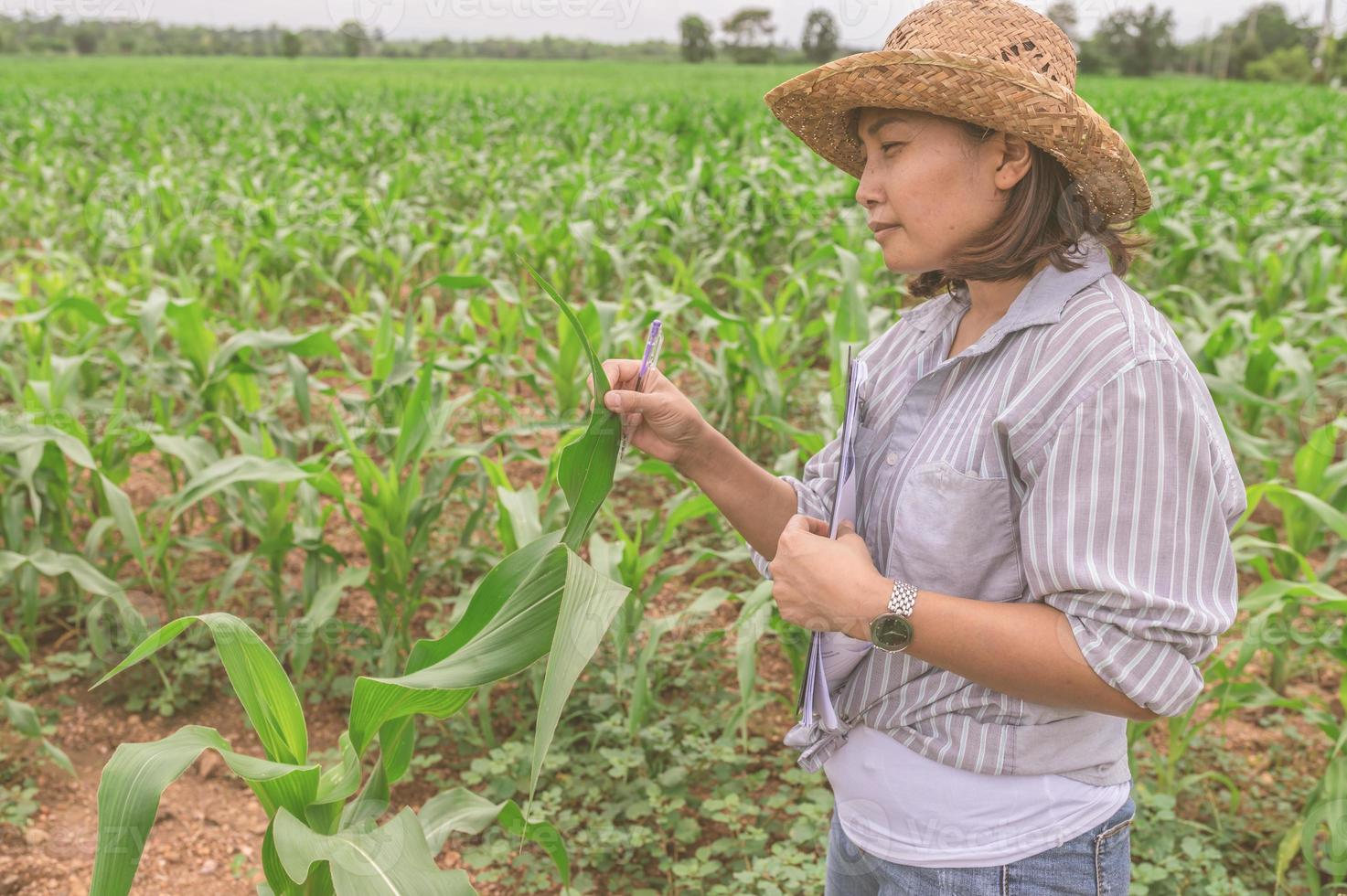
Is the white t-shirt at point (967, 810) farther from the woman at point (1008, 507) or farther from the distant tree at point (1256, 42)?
the distant tree at point (1256, 42)

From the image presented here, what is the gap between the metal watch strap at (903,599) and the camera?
3.47 ft

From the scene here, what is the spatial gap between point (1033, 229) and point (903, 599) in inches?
16.0

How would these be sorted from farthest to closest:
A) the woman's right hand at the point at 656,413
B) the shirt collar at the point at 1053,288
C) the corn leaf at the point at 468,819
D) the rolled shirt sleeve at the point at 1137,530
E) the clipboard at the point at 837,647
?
1. the corn leaf at the point at 468,819
2. the woman's right hand at the point at 656,413
3. the clipboard at the point at 837,647
4. the shirt collar at the point at 1053,288
5. the rolled shirt sleeve at the point at 1137,530

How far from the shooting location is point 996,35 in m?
1.12

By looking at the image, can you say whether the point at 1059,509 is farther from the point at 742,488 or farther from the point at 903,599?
the point at 742,488

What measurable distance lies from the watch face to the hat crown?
0.56m

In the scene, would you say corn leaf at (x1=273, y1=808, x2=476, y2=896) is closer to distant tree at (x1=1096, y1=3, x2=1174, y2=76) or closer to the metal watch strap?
the metal watch strap

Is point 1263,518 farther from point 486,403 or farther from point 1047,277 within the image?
point 1047,277

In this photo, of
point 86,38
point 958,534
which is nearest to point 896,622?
point 958,534

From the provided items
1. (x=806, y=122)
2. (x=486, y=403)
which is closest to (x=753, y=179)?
(x=486, y=403)

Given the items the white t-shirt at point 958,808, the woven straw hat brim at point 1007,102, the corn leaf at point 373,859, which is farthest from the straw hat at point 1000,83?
the corn leaf at point 373,859

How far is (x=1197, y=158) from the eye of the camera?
969cm

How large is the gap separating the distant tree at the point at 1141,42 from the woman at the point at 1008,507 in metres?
48.9

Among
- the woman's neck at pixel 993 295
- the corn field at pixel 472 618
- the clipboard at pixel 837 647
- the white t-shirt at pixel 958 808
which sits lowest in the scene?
the corn field at pixel 472 618
